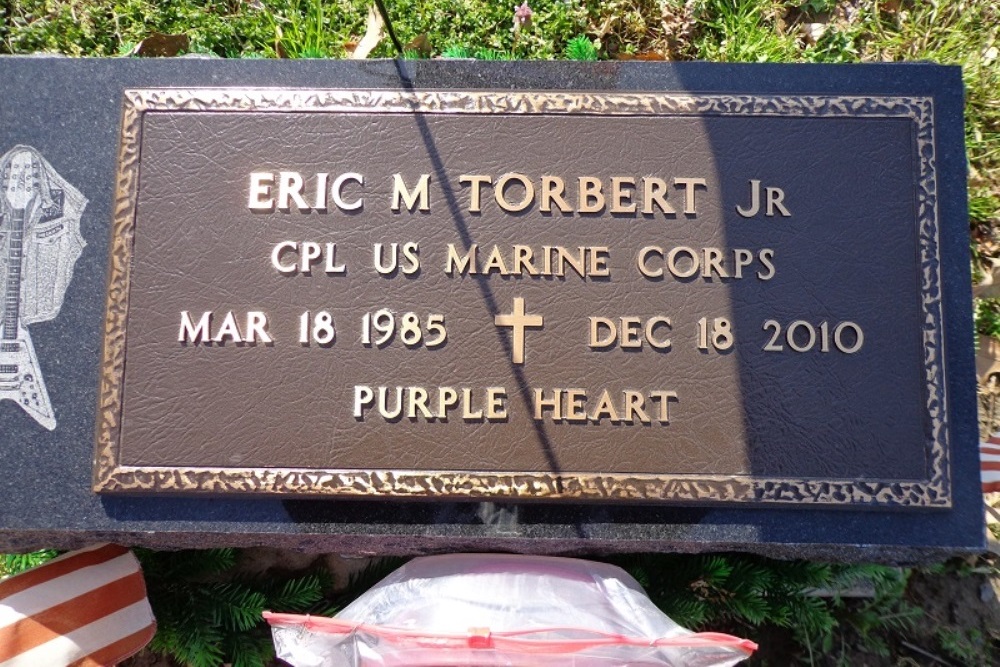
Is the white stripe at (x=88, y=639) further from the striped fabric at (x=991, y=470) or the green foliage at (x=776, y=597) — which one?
the striped fabric at (x=991, y=470)

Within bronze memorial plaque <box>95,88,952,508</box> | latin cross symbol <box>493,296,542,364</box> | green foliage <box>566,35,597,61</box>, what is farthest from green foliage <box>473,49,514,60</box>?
latin cross symbol <box>493,296,542,364</box>

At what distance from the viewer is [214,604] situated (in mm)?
2758

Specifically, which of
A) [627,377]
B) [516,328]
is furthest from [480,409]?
[627,377]

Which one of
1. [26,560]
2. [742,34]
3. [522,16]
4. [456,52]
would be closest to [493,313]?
[456,52]

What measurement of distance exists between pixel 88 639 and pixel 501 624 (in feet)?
4.70

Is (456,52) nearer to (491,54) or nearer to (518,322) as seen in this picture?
(491,54)

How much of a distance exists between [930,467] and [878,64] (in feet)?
4.76

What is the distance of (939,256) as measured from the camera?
2.52m

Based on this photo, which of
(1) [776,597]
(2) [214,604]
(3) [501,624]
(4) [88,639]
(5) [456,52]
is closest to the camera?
(3) [501,624]

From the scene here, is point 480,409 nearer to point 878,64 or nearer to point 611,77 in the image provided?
point 611,77

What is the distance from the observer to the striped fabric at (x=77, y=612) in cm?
243

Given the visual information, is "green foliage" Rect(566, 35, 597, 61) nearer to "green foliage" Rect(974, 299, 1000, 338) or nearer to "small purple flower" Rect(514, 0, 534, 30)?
"small purple flower" Rect(514, 0, 534, 30)

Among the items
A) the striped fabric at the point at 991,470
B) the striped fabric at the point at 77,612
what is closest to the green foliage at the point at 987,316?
the striped fabric at the point at 991,470

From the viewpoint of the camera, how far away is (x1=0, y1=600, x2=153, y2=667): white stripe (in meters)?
2.41
